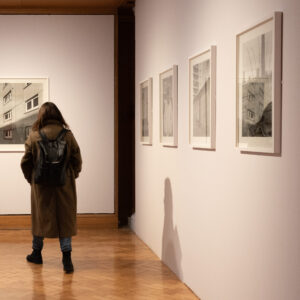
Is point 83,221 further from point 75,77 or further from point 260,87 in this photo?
point 260,87

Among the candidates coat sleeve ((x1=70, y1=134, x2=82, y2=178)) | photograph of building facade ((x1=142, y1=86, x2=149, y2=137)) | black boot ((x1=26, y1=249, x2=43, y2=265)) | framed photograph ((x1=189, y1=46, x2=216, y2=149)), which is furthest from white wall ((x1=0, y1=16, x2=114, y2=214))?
framed photograph ((x1=189, y1=46, x2=216, y2=149))

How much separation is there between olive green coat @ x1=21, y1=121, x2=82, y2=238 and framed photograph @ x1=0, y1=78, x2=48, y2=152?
3363mm

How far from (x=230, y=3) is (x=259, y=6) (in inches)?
25.2

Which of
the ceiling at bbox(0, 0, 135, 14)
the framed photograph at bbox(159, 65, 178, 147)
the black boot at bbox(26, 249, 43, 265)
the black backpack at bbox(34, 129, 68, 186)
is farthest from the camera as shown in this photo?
the ceiling at bbox(0, 0, 135, 14)

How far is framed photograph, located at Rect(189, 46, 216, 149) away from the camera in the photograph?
4.46 meters

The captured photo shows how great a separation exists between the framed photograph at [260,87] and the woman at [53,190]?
2608mm

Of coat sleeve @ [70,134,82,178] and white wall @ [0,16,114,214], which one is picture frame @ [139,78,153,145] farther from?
white wall @ [0,16,114,214]

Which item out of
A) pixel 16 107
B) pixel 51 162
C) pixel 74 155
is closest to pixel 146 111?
pixel 74 155

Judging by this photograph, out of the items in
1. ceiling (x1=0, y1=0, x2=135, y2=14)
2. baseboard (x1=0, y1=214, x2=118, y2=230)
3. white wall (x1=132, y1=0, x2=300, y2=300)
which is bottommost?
baseboard (x1=0, y1=214, x2=118, y2=230)

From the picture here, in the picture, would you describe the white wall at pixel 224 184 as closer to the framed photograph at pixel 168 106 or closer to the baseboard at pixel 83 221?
the framed photograph at pixel 168 106

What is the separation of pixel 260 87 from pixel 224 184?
3.35ft

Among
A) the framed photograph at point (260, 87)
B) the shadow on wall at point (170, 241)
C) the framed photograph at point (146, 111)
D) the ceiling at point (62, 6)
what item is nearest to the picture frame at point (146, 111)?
the framed photograph at point (146, 111)

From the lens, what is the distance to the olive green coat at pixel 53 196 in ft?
19.9

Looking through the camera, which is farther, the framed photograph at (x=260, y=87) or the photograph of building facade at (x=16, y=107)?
the photograph of building facade at (x=16, y=107)
